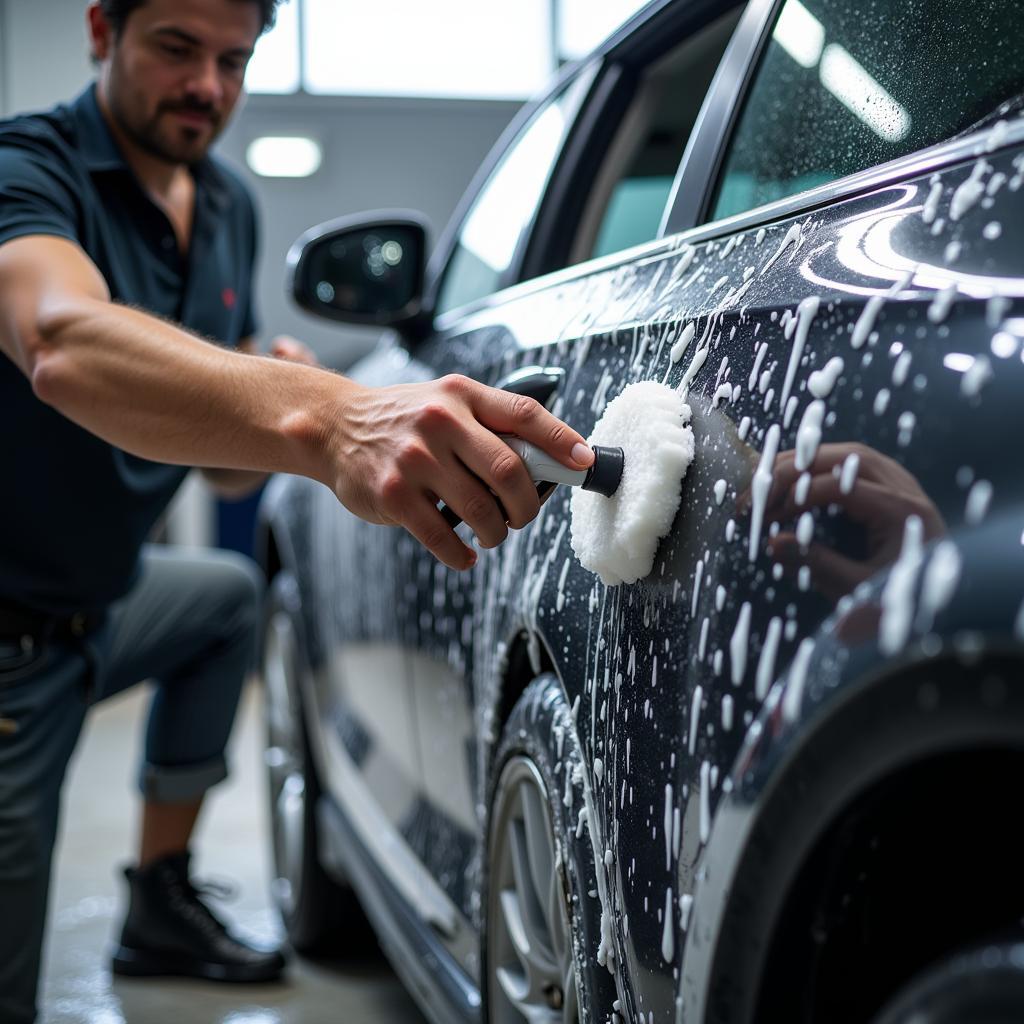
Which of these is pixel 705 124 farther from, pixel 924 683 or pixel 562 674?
pixel 924 683

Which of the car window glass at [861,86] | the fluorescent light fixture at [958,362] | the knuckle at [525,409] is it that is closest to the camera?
the fluorescent light fixture at [958,362]

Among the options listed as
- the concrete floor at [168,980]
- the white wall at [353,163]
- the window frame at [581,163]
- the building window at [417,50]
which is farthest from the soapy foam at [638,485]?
the building window at [417,50]

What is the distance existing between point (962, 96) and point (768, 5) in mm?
328

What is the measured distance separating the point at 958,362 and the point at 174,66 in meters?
1.66

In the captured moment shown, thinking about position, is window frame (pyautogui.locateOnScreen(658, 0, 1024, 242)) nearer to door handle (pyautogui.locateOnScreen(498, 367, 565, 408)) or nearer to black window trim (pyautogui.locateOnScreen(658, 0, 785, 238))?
black window trim (pyautogui.locateOnScreen(658, 0, 785, 238))

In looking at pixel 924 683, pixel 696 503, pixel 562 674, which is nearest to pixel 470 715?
pixel 562 674

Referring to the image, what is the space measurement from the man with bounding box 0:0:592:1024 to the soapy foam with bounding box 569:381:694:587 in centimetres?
4

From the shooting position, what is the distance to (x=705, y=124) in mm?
1170

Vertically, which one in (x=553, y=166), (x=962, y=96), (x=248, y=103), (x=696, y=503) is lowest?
(x=696, y=503)

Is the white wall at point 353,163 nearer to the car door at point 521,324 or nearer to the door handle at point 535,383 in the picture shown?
the car door at point 521,324

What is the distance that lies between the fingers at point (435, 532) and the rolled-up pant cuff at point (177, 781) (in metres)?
1.59

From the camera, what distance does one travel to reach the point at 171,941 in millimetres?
2395

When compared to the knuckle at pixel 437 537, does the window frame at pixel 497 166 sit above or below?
above

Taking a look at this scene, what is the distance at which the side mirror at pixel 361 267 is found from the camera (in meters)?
2.10
